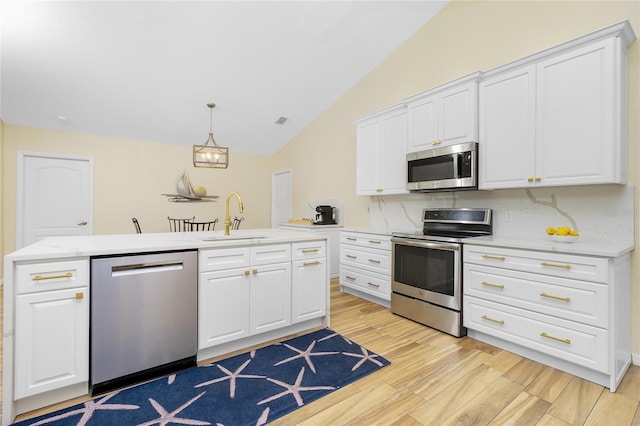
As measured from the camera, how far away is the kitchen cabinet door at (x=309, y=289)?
2.64 metres

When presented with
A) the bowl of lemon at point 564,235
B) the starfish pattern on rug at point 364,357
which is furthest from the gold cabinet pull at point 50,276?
the bowl of lemon at point 564,235

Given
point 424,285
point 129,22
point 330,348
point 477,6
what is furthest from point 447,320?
point 129,22

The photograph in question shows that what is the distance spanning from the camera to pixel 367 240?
3660mm

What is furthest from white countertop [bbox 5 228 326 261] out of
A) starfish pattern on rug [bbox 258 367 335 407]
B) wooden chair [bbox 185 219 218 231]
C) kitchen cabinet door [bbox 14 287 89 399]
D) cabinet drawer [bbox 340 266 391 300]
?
wooden chair [bbox 185 219 218 231]

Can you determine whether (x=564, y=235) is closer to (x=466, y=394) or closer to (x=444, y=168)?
(x=444, y=168)

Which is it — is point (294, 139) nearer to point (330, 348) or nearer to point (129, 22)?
point (129, 22)

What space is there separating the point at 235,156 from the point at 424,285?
488 centimetres

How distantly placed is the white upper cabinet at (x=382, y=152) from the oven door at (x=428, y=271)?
2.63ft

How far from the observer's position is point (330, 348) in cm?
244

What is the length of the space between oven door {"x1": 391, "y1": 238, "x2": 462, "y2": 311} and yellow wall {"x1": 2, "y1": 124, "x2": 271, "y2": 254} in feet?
13.7

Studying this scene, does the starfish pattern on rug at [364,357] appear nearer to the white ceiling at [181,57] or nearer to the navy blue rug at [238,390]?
the navy blue rug at [238,390]

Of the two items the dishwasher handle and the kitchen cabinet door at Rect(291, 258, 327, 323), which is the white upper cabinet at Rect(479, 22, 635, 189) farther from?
the dishwasher handle

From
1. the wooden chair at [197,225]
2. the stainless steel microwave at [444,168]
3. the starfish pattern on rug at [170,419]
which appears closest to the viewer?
the starfish pattern on rug at [170,419]

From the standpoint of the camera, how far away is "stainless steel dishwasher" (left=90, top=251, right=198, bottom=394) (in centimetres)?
183
